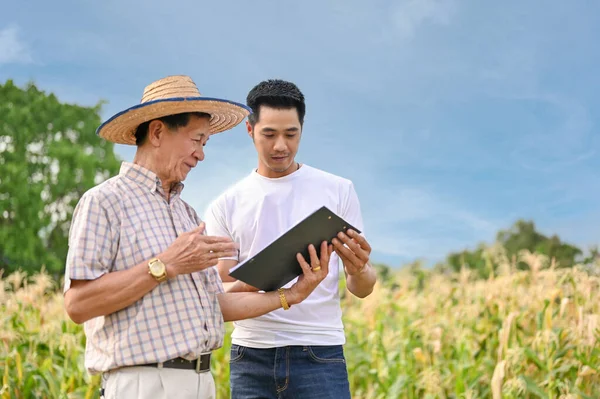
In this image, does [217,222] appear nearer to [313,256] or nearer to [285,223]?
[285,223]

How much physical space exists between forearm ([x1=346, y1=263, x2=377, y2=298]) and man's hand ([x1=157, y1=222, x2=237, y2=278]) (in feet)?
2.53

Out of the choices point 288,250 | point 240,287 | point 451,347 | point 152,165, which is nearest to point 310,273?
point 288,250

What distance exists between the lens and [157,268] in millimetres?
2242

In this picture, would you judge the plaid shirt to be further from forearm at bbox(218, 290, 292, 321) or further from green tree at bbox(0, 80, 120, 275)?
green tree at bbox(0, 80, 120, 275)

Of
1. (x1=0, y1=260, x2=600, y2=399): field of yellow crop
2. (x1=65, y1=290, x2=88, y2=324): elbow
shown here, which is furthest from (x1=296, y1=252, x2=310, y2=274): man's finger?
(x1=0, y1=260, x2=600, y2=399): field of yellow crop

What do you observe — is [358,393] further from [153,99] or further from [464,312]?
[153,99]

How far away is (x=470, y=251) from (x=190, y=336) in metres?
22.1

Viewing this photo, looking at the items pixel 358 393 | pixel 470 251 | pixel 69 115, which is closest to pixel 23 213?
pixel 69 115

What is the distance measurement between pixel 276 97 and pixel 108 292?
1.19 metres

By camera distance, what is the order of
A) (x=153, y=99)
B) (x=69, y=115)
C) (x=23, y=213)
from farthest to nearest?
(x=69, y=115)
(x=23, y=213)
(x=153, y=99)

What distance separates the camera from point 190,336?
236 cm

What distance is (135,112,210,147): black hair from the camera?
2.50m

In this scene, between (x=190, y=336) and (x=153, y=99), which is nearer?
(x=190, y=336)

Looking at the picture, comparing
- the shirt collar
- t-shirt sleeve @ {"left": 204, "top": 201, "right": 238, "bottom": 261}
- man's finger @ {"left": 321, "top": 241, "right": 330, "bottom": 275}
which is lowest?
man's finger @ {"left": 321, "top": 241, "right": 330, "bottom": 275}
